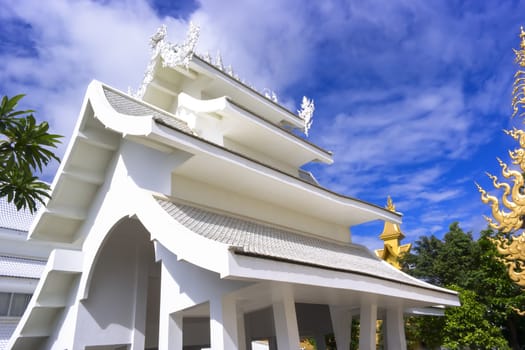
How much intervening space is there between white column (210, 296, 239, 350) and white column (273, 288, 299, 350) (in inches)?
32.7

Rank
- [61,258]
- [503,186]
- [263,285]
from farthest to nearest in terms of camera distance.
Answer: [61,258], [503,186], [263,285]

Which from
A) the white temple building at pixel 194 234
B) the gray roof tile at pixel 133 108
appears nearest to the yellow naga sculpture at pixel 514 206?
the white temple building at pixel 194 234

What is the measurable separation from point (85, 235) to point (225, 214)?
429 cm

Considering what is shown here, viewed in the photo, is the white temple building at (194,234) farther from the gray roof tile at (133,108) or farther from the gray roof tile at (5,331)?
the gray roof tile at (5,331)

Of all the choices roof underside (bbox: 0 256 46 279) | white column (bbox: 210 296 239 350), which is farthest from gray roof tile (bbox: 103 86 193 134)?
roof underside (bbox: 0 256 46 279)

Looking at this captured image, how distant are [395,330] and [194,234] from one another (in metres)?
6.31

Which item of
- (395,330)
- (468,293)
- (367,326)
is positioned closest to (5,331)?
(367,326)

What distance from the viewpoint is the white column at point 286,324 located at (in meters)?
5.87

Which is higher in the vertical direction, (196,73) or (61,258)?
(196,73)

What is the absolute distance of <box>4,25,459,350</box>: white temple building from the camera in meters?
5.73

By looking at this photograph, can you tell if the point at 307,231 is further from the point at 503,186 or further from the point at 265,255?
the point at 265,255

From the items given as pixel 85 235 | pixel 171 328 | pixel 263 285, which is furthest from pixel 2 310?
pixel 263 285

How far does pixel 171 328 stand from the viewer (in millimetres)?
6391

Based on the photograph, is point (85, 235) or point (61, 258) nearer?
point (61, 258)
